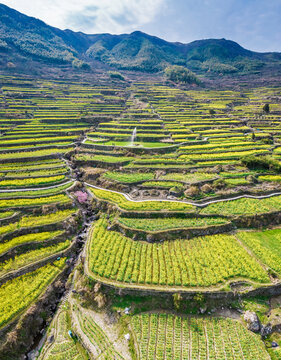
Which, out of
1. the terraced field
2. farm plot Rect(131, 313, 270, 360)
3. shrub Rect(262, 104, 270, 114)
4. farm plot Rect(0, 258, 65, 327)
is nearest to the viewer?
farm plot Rect(131, 313, 270, 360)

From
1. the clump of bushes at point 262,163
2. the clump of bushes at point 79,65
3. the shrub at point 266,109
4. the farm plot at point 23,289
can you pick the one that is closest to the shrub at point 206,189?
the clump of bushes at point 262,163

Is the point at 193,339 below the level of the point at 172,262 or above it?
below

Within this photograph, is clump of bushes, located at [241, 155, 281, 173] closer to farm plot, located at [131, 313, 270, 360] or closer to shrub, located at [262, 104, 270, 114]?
farm plot, located at [131, 313, 270, 360]

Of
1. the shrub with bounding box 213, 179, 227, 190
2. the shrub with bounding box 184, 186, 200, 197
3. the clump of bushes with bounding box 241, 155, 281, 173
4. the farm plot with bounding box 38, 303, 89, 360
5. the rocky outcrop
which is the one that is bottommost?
the farm plot with bounding box 38, 303, 89, 360

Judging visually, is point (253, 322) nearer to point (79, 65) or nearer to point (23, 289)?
point (23, 289)

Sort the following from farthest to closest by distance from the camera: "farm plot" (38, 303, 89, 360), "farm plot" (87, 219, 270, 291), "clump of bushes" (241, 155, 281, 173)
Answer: "clump of bushes" (241, 155, 281, 173), "farm plot" (87, 219, 270, 291), "farm plot" (38, 303, 89, 360)

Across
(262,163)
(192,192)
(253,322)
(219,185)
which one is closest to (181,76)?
(262,163)

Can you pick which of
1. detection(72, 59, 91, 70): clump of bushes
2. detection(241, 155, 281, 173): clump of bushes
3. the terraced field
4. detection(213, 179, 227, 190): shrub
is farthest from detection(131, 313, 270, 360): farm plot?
detection(72, 59, 91, 70): clump of bushes

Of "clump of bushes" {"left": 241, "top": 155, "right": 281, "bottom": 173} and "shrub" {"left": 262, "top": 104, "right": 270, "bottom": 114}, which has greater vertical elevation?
"shrub" {"left": 262, "top": 104, "right": 270, "bottom": 114}

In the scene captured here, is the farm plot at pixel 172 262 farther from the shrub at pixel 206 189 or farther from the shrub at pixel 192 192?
the shrub at pixel 206 189
